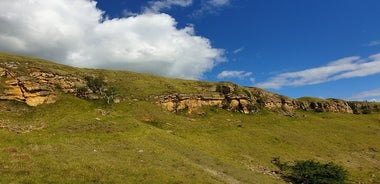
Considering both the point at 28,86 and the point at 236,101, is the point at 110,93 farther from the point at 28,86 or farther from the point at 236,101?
the point at 236,101

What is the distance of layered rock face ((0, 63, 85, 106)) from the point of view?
75019 millimetres

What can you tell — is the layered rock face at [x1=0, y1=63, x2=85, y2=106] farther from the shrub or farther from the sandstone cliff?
the shrub

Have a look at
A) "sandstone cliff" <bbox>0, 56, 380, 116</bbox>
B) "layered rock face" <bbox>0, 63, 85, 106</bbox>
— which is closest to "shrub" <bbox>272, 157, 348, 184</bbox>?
"sandstone cliff" <bbox>0, 56, 380, 116</bbox>

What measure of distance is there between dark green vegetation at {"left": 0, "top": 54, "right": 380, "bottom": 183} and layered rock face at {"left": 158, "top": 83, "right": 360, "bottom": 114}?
3014 millimetres

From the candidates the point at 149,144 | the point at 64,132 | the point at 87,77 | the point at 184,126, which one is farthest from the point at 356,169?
the point at 87,77

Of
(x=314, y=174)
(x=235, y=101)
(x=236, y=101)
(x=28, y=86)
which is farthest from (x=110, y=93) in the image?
(x=314, y=174)

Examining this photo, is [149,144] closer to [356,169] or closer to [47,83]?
[47,83]

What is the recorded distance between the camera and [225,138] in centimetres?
7969

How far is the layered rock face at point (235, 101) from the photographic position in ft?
330

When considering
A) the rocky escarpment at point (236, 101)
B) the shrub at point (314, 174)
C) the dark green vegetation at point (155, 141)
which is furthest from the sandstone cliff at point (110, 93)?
the shrub at point (314, 174)

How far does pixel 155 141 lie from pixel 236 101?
55.4 meters

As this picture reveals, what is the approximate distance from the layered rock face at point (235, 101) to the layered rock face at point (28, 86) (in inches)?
1125

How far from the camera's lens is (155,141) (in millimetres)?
60156

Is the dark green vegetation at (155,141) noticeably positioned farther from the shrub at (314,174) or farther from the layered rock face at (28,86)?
the shrub at (314,174)
